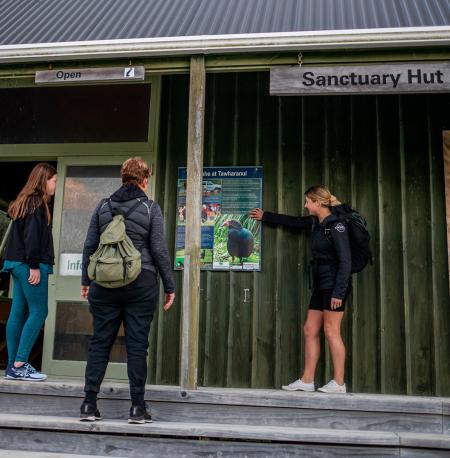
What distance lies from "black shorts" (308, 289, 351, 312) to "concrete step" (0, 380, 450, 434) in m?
0.79

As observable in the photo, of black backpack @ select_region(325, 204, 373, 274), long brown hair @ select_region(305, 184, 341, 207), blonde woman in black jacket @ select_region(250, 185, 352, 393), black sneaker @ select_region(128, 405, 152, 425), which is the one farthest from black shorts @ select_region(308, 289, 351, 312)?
black sneaker @ select_region(128, 405, 152, 425)

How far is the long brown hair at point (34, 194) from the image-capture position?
493 centimetres

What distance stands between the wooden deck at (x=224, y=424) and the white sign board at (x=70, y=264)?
1523 millimetres

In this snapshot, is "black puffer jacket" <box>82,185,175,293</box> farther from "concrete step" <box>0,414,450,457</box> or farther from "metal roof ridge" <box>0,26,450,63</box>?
"metal roof ridge" <box>0,26,450,63</box>

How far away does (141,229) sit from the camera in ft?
13.2

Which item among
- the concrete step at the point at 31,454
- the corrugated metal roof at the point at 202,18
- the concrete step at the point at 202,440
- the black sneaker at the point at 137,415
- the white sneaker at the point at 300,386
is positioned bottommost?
the concrete step at the point at 31,454

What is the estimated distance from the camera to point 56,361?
18.7ft

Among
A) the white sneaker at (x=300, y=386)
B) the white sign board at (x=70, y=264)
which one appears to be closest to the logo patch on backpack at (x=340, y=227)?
the white sneaker at (x=300, y=386)

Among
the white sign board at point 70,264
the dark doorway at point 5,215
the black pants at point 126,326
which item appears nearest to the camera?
the black pants at point 126,326

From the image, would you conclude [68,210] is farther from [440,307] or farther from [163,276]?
[440,307]

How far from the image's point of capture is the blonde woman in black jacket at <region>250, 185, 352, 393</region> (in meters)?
4.75

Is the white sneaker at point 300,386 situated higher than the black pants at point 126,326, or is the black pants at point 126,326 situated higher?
the black pants at point 126,326

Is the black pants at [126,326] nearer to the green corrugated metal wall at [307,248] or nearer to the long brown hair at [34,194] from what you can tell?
the long brown hair at [34,194]

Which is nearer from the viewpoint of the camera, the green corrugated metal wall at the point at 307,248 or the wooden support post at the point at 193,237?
the wooden support post at the point at 193,237
